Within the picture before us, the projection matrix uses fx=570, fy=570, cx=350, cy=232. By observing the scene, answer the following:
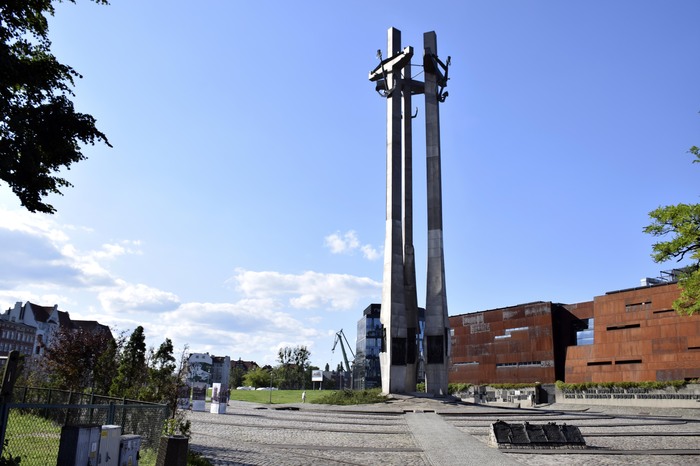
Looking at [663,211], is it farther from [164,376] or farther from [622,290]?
[622,290]

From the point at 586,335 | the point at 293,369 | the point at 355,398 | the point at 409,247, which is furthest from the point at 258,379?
the point at 355,398

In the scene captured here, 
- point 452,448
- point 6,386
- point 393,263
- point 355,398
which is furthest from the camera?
point 393,263

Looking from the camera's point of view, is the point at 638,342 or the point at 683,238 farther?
the point at 638,342

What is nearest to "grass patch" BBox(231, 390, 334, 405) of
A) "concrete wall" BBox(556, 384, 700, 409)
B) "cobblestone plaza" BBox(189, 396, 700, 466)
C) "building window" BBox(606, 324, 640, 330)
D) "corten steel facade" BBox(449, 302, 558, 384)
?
"corten steel facade" BBox(449, 302, 558, 384)

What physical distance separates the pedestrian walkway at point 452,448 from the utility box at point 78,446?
343 inches

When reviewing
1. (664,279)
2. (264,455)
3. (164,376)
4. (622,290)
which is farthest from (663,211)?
(664,279)

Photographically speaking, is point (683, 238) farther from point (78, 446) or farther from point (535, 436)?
point (78, 446)

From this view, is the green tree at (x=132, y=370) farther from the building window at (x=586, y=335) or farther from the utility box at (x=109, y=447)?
the building window at (x=586, y=335)

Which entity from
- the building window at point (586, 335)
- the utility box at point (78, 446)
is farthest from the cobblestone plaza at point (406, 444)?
the building window at point (586, 335)

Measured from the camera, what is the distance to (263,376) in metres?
133

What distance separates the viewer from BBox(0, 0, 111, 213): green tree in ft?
43.8

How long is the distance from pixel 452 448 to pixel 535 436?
2941 millimetres

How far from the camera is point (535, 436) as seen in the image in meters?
19.2

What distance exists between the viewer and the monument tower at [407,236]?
159 ft
